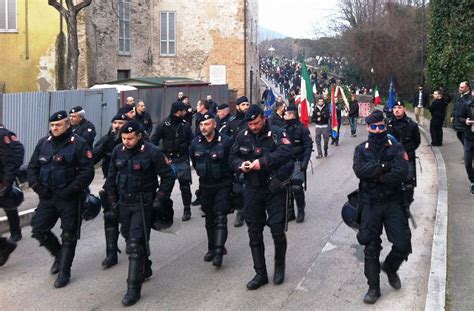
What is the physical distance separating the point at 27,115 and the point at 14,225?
583cm

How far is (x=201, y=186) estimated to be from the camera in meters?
7.37

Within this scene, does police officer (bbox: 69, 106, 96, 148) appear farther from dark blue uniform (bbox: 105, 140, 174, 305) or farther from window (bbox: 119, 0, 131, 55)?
window (bbox: 119, 0, 131, 55)

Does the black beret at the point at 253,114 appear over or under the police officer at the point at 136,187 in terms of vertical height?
over

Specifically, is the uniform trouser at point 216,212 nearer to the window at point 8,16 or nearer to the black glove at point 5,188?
the black glove at point 5,188

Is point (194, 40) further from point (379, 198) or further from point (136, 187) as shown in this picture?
point (379, 198)

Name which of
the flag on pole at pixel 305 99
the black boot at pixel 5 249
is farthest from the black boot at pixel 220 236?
the flag on pole at pixel 305 99

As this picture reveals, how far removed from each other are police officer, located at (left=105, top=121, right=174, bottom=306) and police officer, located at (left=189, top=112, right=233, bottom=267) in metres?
1.02


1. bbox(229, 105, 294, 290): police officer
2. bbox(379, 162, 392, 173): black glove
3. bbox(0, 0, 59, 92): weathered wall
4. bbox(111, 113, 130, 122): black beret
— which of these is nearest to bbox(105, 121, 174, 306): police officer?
bbox(229, 105, 294, 290): police officer

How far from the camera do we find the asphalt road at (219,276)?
19.5 feet

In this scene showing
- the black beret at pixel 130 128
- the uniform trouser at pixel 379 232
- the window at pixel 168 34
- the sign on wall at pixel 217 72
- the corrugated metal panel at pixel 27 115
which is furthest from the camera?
the sign on wall at pixel 217 72

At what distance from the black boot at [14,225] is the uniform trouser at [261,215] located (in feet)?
12.1

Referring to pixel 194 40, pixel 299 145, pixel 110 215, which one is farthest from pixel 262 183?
pixel 194 40

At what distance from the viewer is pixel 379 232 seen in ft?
19.3

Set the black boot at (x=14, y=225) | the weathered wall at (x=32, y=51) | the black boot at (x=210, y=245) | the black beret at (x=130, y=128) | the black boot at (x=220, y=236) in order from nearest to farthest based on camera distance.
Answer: the black beret at (x=130, y=128) < the black boot at (x=220, y=236) < the black boot at (x=210, y=245) < the black boot at (x=14, y=225) < the weathered wall at (x=32, y=51)
